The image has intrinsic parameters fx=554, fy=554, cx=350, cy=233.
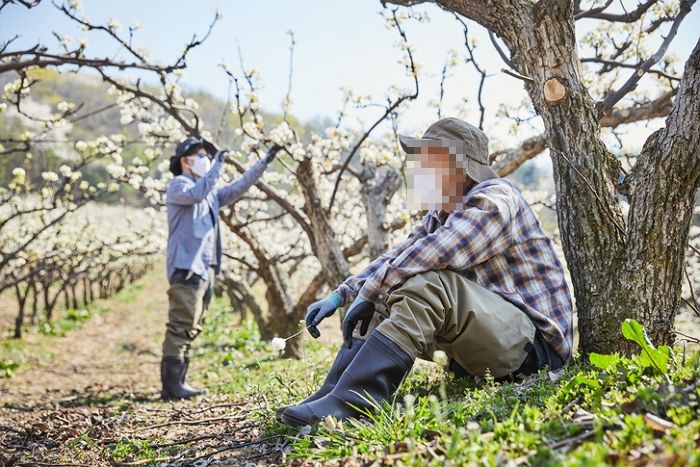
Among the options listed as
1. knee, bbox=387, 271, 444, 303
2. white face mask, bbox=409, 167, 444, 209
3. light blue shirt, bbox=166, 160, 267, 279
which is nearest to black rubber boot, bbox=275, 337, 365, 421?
knee, bbox=387, 271, 444, 303

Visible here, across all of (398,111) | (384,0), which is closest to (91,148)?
(398,111)

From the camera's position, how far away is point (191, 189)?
450 cm

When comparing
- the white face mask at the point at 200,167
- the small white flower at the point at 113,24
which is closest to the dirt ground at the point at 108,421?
the white face mask at the point at 200,167

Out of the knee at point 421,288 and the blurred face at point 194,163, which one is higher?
the blurred face at point 194,163

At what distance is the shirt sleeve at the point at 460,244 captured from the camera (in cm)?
232

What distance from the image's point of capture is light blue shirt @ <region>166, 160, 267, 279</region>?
451 cm

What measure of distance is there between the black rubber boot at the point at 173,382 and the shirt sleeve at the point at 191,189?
1.31m

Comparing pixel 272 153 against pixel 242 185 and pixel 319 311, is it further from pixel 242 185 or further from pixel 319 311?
pixel 319 311

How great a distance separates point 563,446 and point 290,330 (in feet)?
18.9

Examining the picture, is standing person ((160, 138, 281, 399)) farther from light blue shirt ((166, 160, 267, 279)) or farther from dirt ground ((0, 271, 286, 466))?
dirt ground ((0, 271, 286, 466))

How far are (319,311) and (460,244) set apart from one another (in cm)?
83

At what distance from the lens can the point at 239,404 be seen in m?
3.46

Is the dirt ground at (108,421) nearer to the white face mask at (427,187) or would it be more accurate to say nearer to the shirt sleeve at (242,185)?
the white face mask at (427,187)

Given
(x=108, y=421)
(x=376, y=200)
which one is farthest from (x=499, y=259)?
(x=376, y=200)
